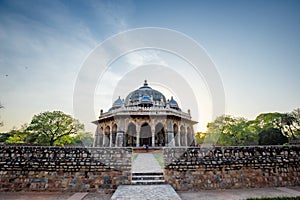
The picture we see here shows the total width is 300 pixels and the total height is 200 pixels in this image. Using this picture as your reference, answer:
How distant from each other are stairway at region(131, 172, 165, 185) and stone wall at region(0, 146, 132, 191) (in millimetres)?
410

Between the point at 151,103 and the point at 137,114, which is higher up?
the point at 151,103

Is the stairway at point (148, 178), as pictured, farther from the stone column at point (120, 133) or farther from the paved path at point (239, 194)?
the stone column at point (120, 133)

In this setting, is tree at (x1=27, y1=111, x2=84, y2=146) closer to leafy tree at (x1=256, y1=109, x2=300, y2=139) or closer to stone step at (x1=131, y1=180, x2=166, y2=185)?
stone step at (x1=131, y1=180, x2=166, y2=185)

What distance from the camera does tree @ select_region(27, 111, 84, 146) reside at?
81.9ft

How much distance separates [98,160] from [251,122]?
111 ft

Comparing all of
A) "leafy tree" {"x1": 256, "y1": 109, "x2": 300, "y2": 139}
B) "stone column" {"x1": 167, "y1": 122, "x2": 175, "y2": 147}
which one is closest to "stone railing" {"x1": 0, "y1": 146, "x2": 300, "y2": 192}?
"stone column" {"x1": 167, "y1": 122, "x2": 175, "y2": 147}

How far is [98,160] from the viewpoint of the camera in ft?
22.7

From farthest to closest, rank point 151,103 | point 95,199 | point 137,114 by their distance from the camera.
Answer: point 151,103 < point 137,114 < point 95,199

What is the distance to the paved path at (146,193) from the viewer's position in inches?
201

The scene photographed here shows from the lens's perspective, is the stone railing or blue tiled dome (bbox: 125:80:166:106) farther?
blue tiled dome (bbox: 125:80:166:106)

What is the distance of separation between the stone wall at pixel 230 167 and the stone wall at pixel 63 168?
2134mm

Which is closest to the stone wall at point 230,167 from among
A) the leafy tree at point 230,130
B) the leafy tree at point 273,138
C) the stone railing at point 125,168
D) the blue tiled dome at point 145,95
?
the stone railing at point 125,168

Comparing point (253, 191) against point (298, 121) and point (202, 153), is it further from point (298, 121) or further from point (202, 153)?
point (298, 121)

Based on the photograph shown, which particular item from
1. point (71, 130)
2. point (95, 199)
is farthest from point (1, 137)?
point (95, 199)
